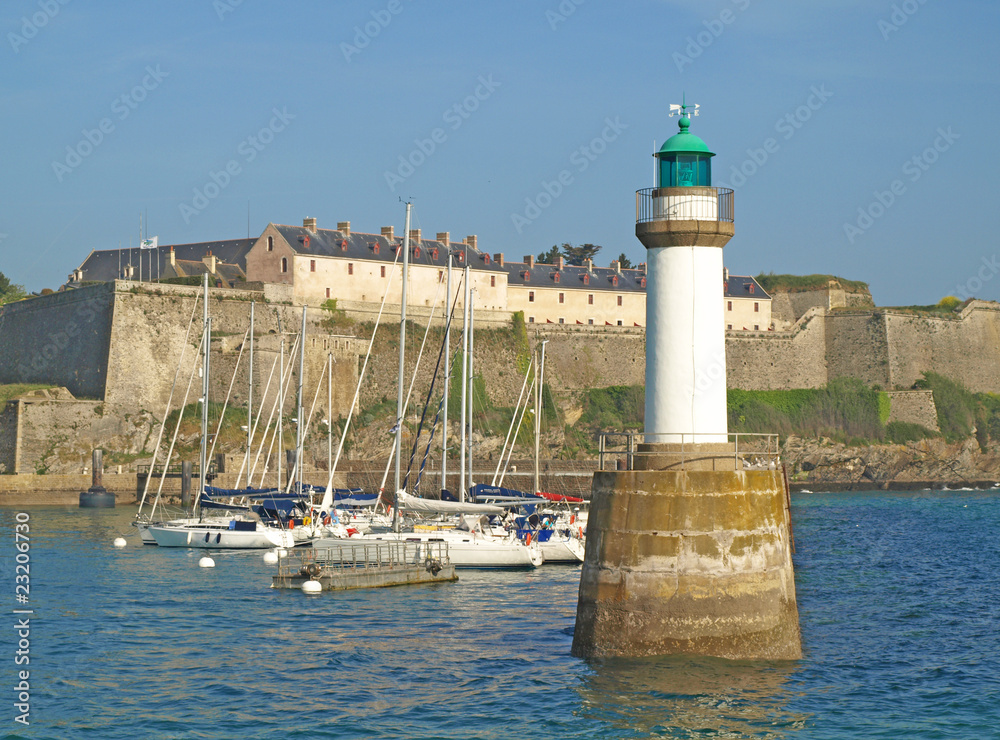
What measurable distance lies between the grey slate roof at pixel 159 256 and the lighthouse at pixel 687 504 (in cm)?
5661

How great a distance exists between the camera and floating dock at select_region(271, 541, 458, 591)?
1046 inches

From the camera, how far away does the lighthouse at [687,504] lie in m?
15.2

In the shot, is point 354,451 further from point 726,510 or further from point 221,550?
point 726,510

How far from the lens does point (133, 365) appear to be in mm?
58344

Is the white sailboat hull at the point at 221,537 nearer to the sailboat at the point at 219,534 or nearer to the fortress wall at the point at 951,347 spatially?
Answer: the sailboat at the point at 219,534

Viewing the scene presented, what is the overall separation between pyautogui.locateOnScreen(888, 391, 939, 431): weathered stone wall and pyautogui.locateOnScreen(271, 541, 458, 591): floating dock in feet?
187

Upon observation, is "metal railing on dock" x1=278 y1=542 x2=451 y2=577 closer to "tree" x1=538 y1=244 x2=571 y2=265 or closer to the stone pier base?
the stone pier base

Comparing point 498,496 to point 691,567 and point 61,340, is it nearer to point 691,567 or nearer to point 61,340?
point 691,567

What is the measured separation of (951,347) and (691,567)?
2991 inches

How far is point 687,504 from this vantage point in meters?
15.2

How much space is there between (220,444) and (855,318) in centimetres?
4612

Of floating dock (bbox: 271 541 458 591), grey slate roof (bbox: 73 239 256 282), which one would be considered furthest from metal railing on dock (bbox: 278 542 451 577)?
grey slate roof (bbox: 73 239 256 282)

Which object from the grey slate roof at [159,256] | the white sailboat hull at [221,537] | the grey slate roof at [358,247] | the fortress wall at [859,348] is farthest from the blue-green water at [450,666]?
the fortress wall at [859,348]

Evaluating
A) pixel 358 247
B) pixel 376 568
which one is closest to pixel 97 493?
pixel 358 247
